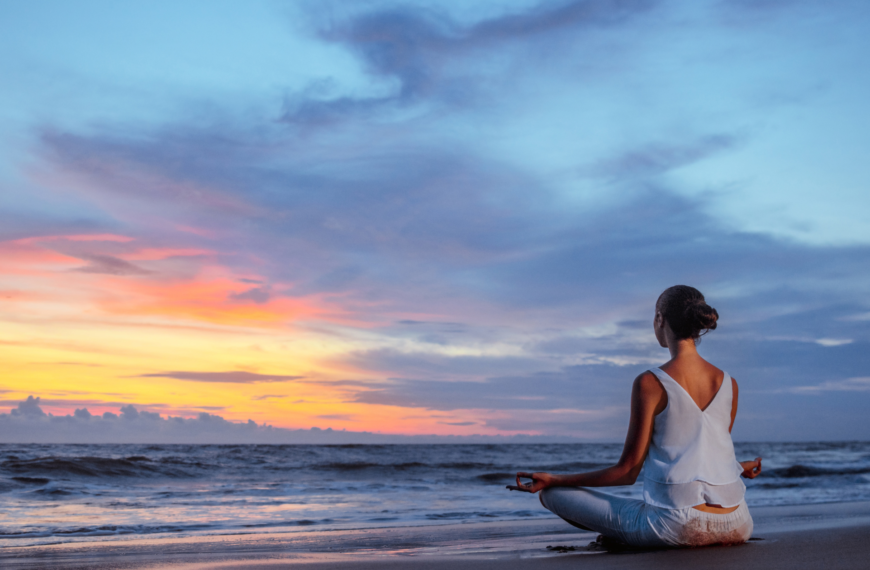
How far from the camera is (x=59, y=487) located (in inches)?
476

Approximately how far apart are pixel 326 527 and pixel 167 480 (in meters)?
9.99

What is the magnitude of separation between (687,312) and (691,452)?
2.00 ft

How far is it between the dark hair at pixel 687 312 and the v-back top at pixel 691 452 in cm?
23

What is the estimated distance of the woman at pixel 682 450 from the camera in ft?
9.13

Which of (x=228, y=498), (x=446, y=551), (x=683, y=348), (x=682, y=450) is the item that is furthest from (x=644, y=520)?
(x=228, y=498)

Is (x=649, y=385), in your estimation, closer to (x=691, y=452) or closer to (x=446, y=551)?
(x=691, y=452)

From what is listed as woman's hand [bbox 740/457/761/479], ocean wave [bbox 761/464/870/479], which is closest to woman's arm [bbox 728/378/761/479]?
woman's hand [bbox 740/457/761/479]

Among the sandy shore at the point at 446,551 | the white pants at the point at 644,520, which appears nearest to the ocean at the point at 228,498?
the sandy shore at the point at 446,551

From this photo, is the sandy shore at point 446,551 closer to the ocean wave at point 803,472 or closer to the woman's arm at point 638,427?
the woman's arm at point 638,427

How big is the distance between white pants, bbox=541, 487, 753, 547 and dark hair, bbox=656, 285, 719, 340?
80 cm

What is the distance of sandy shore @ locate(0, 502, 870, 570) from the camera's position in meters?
2.85

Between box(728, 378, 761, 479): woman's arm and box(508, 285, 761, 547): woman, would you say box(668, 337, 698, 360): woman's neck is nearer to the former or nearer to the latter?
box(508, 285, 761, 547): woman

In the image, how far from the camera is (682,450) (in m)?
2.78

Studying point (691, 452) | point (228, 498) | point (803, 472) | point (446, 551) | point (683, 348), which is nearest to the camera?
point (691, 452)
